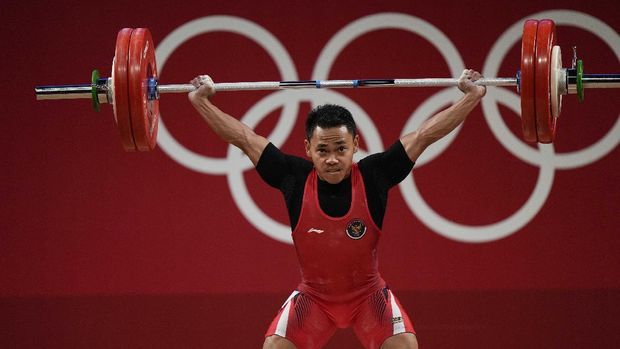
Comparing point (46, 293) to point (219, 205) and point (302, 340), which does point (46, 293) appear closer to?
point (219, 205)

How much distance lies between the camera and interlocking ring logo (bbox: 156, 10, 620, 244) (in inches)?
243

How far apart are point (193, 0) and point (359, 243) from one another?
252cm

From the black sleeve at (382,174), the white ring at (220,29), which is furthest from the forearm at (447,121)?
the white ring at (220,29)

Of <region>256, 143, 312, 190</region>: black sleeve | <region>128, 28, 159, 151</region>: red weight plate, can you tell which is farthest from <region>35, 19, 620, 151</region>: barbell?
<region>256, 143, 312, 190</region>: black sleeve

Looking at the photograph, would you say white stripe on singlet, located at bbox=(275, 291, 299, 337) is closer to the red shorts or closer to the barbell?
the red shorts

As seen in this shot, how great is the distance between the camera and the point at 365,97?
6281 millimetres

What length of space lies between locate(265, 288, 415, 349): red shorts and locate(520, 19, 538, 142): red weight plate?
3.04 feet

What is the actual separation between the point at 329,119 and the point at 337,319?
0.84 meters

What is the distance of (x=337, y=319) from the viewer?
14.4ft

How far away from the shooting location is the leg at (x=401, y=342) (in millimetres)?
4172

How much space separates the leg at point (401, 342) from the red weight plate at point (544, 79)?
1017 millimetres

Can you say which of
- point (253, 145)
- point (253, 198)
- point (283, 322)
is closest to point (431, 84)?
point (253, 145)

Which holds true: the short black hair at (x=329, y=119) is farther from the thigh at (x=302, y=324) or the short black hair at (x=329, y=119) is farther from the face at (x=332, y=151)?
the thigh at (x=302, y=324)

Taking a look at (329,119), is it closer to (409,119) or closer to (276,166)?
(276,166)
